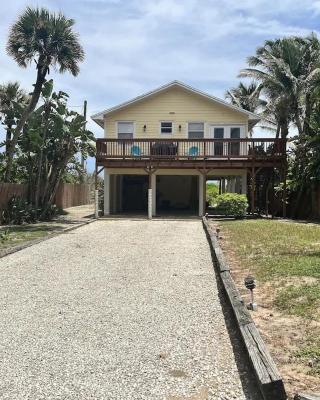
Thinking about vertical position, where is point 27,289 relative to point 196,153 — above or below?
below

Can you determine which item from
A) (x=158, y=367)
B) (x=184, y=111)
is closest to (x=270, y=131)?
(x=184, y=111)

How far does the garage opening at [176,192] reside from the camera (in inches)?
1287

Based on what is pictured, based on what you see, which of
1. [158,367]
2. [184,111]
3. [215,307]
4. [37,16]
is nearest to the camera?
[158,367]

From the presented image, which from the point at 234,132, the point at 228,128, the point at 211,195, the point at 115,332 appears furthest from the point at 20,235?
the point at 211,195

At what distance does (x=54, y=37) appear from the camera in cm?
2088

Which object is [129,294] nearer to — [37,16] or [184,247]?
[184,247]

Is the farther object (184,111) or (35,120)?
(184,111)

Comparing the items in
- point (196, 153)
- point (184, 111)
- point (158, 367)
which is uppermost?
point (184, 111)

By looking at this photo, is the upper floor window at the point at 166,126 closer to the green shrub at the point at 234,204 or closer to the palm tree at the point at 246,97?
the green shrub at the point at 234,204

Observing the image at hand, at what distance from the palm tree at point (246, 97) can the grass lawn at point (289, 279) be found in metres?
26.4

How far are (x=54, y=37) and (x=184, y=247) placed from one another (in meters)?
11.6

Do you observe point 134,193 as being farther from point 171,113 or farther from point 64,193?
point 171,113

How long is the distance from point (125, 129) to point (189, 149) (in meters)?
4.20

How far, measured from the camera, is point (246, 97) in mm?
42969
